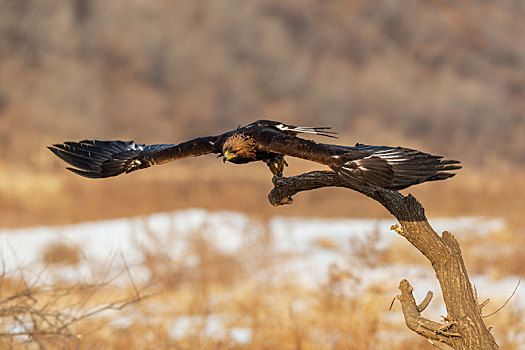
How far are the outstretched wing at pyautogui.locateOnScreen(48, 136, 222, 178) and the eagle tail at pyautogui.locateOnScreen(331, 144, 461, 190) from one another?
119 cm

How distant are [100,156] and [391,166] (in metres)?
2.65

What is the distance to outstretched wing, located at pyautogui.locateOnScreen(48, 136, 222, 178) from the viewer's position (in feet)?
15.1

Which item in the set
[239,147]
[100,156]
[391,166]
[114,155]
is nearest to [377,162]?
[391,166]

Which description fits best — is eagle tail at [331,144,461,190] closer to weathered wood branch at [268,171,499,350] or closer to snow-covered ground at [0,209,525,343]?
weathered wood branch at [268,171,499,350]

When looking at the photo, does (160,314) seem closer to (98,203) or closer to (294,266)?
(294,266)

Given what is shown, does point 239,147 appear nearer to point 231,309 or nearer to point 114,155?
point 114,155

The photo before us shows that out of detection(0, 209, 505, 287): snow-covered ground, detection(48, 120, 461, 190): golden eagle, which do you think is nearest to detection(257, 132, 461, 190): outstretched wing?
detection(48, 120, 461, 190): golden eagle

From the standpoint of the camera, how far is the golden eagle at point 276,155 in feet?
11.5

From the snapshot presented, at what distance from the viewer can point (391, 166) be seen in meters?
3.57

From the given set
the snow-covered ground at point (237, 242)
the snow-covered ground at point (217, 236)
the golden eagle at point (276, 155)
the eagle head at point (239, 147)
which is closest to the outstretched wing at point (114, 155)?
the golden eagle at point (276, 155)

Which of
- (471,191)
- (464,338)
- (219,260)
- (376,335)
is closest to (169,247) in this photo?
(219,260)

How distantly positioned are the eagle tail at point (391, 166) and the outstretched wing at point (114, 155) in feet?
3.91

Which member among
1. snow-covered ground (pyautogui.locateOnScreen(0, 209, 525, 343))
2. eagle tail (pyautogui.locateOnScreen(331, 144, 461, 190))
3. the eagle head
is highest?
snow-covered ground (pyautogui.locateOnScreen(0, 209, 525, 343))

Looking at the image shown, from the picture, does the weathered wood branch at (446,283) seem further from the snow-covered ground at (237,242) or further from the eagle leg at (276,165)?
the snow-covered ground at (237,242)
